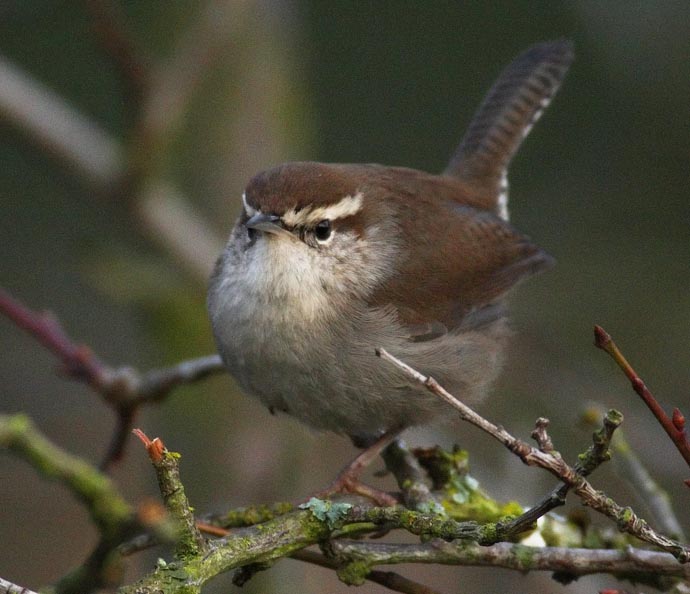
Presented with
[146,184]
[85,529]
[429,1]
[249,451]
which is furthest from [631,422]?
[429,1]

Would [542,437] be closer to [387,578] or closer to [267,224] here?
[387,578]

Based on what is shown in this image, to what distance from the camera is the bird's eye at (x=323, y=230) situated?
381 cm

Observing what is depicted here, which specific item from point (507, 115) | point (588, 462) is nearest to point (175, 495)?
point (588, 462)

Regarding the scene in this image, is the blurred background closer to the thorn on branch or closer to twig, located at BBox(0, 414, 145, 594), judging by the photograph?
the thorn on branch

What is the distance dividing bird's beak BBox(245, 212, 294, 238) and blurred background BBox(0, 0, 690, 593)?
4.39 ft

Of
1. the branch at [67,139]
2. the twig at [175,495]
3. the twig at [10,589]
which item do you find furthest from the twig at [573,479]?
the branch at [67,139]

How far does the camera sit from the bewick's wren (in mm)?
3639

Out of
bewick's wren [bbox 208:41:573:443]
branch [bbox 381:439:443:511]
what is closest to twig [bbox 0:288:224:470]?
bewick's wren [bbox 208:41:573:443]

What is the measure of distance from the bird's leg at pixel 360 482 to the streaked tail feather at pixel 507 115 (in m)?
1.94

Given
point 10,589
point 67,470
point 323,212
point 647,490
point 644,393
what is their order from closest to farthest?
point 67,470 → point 10,589 → point 644,393 → point 647,490 → point 323,212

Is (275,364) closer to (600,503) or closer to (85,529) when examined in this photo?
(600,503)

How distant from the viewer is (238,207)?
227 inches

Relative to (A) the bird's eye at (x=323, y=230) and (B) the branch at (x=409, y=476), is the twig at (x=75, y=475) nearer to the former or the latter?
(B) the branch at (x=409, y=476)

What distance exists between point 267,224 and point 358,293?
17.3 inches
